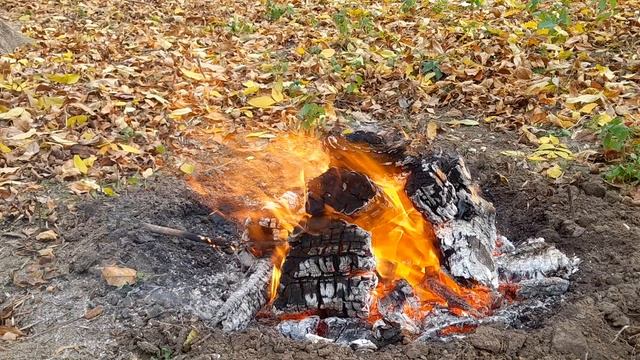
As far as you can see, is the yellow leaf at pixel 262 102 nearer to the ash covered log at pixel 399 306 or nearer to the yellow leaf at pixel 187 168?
the yellow leaf at pixel 187 168

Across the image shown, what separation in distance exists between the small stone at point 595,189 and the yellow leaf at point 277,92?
94.0 inches

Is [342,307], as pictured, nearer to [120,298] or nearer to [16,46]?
[120,298]

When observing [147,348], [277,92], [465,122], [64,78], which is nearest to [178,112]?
[277,92]

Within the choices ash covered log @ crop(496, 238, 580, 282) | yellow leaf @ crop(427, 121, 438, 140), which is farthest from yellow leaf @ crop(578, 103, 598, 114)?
ash covered log @ crop(496, 238, 580, 282)

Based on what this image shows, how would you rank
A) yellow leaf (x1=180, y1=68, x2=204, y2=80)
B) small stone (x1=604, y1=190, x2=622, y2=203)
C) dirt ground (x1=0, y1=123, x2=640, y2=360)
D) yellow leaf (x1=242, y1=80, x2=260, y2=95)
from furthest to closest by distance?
yellow leaf (x1=180, y1=68, x2=204, y2=80) → yellow leaf (x1=242, y1=80, x2=260, y2=95) → small stone (x1=604, y1=190, x2=622, y2=203) → dirt ground (x1=0, y1=123, x2=640, y2=360)

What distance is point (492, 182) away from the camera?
373cm

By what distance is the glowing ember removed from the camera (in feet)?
9.66

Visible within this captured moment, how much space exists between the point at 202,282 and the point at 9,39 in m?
4.14

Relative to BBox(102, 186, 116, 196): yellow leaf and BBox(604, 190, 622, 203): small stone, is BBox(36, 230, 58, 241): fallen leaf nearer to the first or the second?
BBox(102, 186, 116, 196): yellow leaf

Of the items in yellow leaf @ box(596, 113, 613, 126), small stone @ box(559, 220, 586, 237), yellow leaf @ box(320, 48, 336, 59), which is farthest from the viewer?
yellow leaf @ box(320, 48, 336, 59)

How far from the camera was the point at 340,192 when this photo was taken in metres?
3.22

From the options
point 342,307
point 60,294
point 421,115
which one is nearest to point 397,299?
point 342,307

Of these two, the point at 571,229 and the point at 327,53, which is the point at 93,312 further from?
the point at 327,53

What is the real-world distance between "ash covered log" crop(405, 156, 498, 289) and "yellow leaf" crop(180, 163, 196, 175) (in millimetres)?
1384
